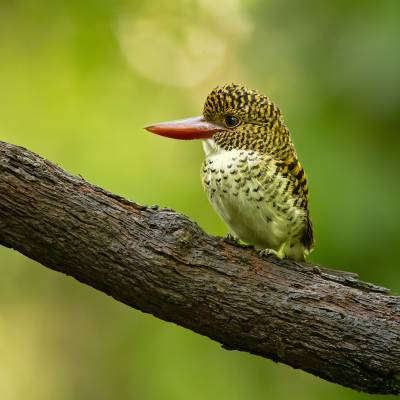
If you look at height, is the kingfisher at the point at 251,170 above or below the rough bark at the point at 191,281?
above

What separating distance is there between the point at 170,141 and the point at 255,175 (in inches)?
85.1

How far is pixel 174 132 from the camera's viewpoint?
12.4 ft

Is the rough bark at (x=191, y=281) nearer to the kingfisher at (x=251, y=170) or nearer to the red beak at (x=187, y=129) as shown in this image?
the kingfisher at (x=251, y=170)

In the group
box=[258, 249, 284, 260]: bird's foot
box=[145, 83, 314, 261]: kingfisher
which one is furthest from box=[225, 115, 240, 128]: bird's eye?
box=[258, 249, 284, 260]: bird's foot

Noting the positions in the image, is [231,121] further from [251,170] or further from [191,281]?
[191,281]

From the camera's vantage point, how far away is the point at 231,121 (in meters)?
3.81

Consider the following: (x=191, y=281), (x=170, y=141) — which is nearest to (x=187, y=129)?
(x=191, y=281)

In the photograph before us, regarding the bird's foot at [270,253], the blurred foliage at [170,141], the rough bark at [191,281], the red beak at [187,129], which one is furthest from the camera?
the blurred foliage at [170,141]

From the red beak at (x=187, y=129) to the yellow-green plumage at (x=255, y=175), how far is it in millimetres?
26

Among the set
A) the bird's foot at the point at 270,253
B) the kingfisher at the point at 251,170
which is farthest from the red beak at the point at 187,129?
the bird's foot at the point at 270,253

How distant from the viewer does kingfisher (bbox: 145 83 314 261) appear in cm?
364

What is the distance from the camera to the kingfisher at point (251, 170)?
3643mm

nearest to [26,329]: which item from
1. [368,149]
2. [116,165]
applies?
[116,165]

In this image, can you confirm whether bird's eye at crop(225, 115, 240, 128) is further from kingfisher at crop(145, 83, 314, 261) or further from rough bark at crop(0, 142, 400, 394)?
rough bark at crop(0, 142, 400, 394)
